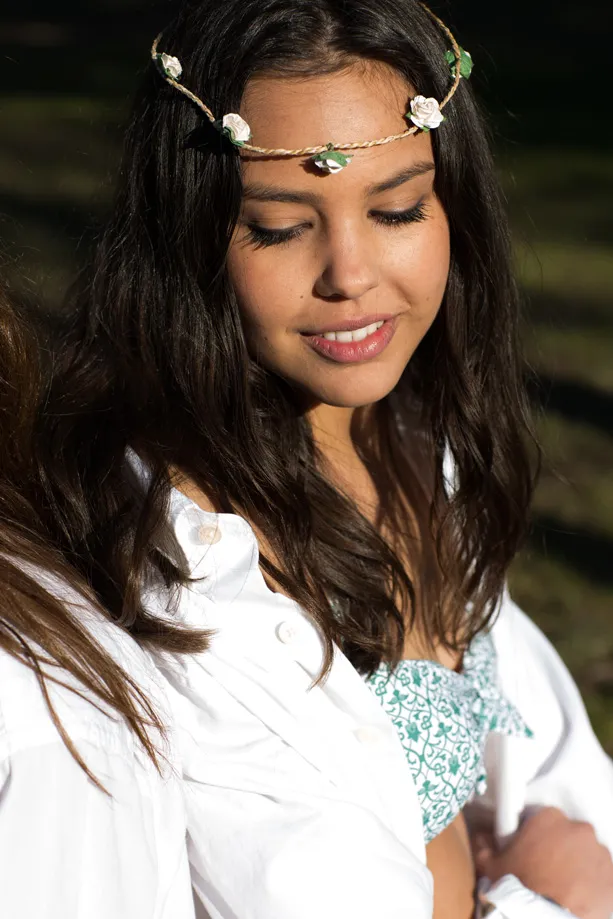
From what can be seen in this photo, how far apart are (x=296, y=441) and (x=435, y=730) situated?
1.97 feet

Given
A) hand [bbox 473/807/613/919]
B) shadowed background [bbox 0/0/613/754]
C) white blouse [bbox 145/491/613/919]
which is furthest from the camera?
shadowed background [bbox 0/0/613/754]

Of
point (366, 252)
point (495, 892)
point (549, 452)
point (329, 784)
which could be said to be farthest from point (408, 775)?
point (549, 452)

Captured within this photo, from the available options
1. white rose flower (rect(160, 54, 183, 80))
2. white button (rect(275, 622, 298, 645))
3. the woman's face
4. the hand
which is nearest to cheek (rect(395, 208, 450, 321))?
the woman's face

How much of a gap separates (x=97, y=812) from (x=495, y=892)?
918 mm

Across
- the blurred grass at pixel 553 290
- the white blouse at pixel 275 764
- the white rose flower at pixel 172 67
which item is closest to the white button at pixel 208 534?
the white blouse at pixel 275 764

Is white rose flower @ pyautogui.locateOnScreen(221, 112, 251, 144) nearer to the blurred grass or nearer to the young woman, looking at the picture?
the young woman

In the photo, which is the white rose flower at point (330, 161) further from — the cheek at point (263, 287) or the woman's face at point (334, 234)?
the cheek at point (263, 287)

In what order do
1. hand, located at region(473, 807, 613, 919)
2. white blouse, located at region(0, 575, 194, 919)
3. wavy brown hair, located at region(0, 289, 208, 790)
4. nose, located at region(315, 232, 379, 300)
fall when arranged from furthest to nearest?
hand, located at region(473, 807, 613, 919) → nose, located at region(315, 232, 379, 300) → wavy brown hair, located at region(0, 289, 208, 790) → white blouse, located at region(0, 575, 194, 919)

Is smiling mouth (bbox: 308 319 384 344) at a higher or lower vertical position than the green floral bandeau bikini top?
higher

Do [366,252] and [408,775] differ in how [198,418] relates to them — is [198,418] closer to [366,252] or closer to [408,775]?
[366,252]

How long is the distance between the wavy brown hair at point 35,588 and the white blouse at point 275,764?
11 centimetres

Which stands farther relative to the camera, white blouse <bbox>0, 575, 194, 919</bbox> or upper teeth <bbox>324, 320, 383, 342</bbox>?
upper teeth <bbox>324, 320, 383, 342</bbox>

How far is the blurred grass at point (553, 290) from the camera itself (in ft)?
11.2

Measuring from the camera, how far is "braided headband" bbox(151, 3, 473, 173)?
5.70ft
